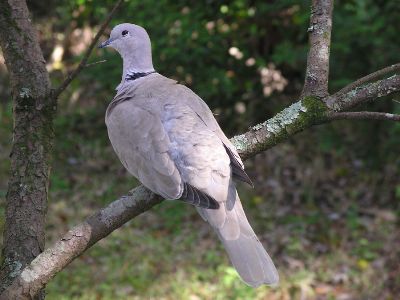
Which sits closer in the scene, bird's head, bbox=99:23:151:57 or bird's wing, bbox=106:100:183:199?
bird's wing, bbox=106:100:183:199

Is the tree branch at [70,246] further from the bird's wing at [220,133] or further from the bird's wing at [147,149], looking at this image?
the bird's wing at [220,133]

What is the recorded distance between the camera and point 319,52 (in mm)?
2484

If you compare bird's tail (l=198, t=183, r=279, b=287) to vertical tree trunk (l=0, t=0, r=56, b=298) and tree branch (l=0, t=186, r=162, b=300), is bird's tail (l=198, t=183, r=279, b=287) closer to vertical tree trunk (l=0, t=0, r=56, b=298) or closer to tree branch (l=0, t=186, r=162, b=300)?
tree branch (l=0, t=186, r=162, b=300)

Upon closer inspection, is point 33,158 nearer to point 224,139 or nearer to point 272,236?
point 224,139

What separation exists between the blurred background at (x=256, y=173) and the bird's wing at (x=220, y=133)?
195 centimetres

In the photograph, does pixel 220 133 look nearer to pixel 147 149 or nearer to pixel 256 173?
pixel 147 149

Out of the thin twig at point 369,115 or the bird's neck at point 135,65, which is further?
the bird's neck at point 135,65

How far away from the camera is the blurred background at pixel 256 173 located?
15.4 ft

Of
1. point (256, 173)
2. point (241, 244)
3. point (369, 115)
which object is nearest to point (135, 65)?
point (241, 244)

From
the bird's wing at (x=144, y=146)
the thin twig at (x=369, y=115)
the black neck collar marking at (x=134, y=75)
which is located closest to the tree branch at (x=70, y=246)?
the bird's wing at (x=144, y=146)

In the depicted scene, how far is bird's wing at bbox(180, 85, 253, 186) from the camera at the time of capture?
7.77 feet

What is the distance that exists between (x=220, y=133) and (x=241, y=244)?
0.47 metres

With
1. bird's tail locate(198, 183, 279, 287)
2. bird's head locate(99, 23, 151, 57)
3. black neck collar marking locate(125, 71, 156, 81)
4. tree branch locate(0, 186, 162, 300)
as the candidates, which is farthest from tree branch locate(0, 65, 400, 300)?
bird's head locate(99, 23, 151, 57)

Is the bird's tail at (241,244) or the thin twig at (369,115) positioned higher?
the thin twig at (369,115)
